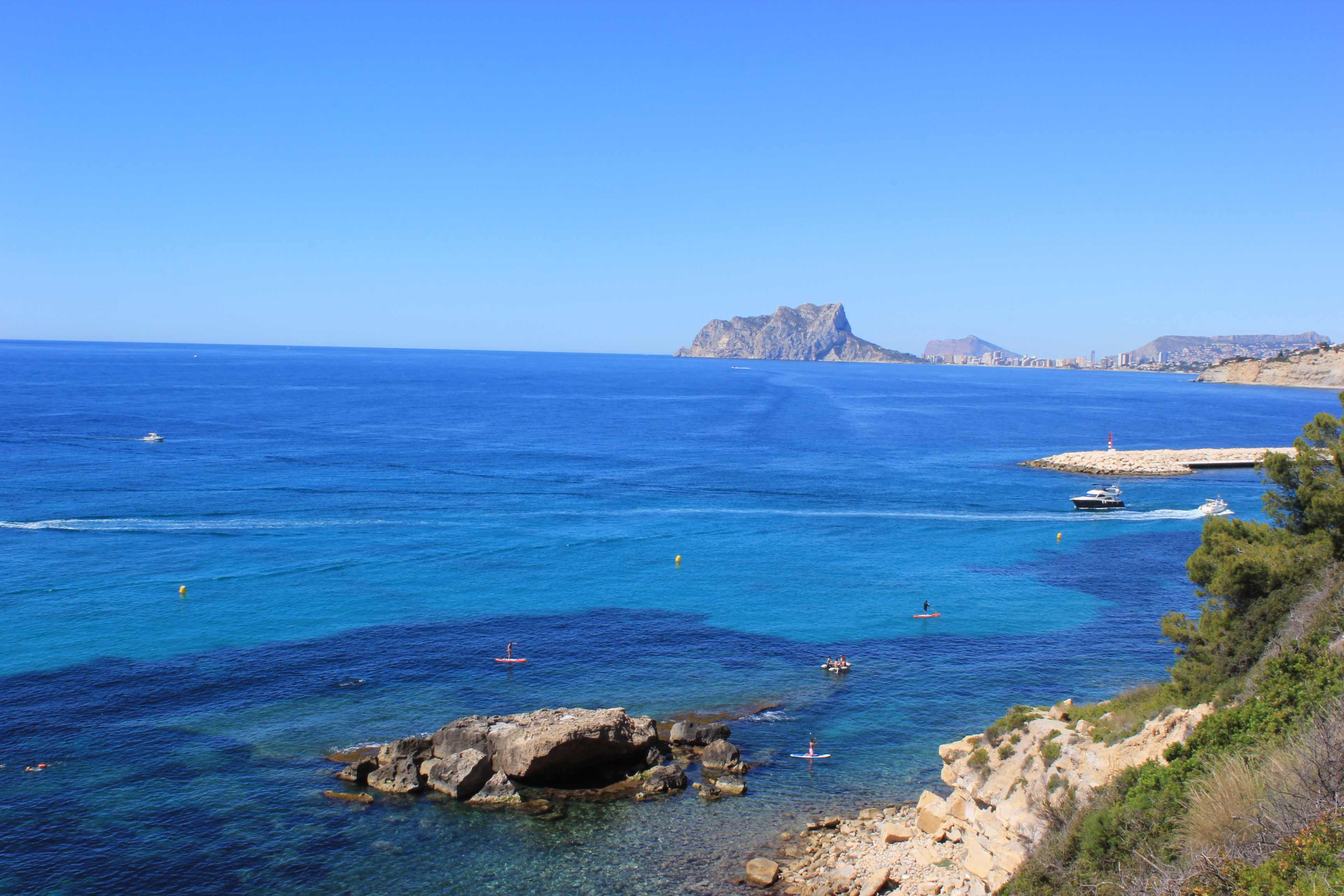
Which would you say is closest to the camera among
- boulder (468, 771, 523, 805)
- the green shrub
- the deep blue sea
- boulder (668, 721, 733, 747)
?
the deep blue sea

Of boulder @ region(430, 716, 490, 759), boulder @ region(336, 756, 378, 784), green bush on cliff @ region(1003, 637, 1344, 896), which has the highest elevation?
green bush on cliff @ region(1003, 637, 1344, 896)

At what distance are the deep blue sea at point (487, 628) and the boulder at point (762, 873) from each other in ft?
3.31

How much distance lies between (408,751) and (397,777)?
3.71 ft

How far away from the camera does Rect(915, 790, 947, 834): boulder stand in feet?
87.4

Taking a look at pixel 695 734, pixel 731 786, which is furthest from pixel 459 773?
pixel 731 786

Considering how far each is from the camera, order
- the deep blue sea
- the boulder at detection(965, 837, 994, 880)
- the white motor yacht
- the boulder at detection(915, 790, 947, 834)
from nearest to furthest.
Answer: the boulder at detection(965, 837, 994, 880) < the boulder at detection(915, 790, 947, 834) < the deep blue sea < the white motor yacht

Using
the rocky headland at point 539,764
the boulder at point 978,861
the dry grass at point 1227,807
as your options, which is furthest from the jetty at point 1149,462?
the dry grass at point 1227,807

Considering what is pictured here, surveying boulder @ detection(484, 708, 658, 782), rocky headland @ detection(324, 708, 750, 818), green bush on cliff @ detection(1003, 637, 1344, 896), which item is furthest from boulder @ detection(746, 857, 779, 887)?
green bush on cliff @ detection(1003, 637, 1344, 896)

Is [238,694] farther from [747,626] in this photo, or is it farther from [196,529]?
[196,529]

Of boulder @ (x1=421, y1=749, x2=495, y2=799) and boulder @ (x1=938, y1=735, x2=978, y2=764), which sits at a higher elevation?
boulder @ (x1=938, y1=735, x2=978, y2=764)

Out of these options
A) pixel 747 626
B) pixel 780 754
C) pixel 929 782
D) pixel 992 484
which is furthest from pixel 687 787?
pixel 992 484

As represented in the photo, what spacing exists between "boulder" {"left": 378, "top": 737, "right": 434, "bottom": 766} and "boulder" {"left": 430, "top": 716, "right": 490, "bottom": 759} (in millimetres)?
254

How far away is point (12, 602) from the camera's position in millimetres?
48219

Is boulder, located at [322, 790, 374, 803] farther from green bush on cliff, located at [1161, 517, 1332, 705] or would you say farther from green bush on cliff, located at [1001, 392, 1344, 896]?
green bush on cliff, located at [1161, 517, 1332, 705]
